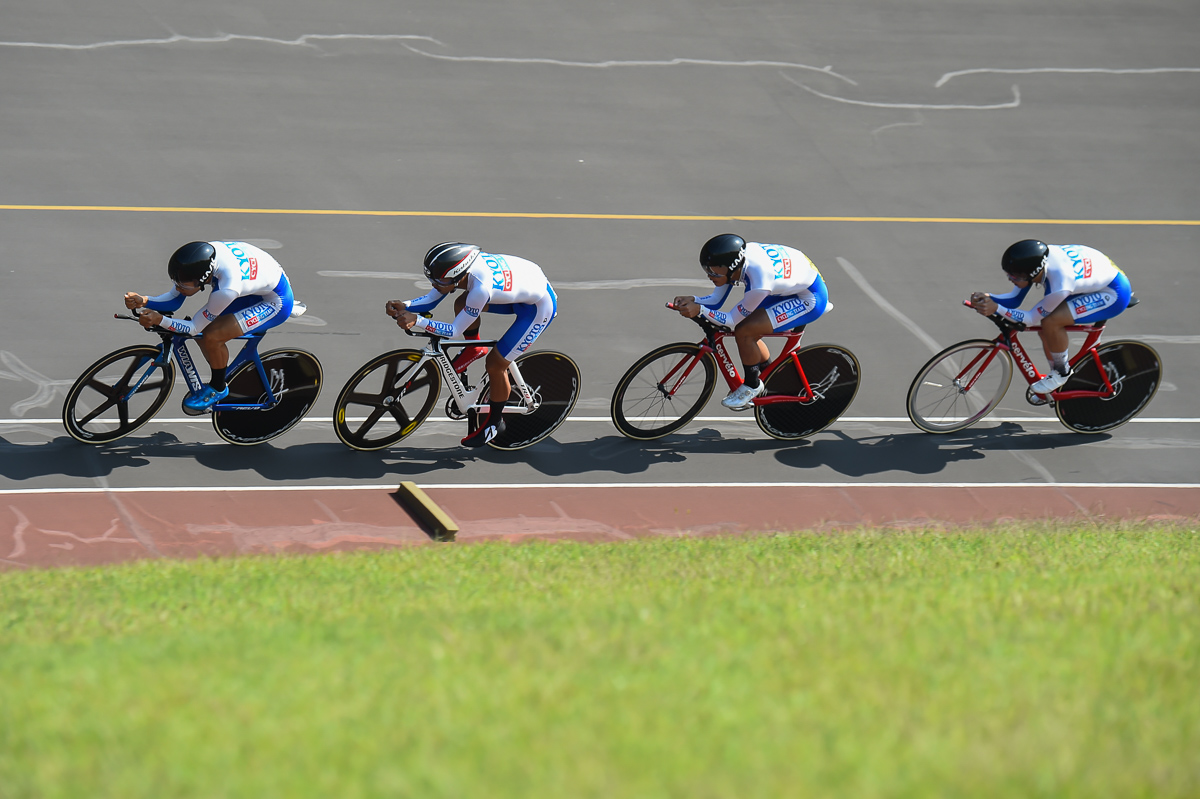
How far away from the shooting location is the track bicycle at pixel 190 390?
9320 mm

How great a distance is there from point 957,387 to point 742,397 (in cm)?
229

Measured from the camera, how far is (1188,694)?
478cm

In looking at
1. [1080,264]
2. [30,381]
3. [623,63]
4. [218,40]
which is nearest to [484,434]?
[30,381]

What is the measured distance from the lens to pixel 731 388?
10.2 metres

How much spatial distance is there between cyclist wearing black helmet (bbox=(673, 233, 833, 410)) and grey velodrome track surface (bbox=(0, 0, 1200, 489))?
0.99 metres

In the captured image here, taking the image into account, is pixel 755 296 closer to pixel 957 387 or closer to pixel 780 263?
pixel 780 263

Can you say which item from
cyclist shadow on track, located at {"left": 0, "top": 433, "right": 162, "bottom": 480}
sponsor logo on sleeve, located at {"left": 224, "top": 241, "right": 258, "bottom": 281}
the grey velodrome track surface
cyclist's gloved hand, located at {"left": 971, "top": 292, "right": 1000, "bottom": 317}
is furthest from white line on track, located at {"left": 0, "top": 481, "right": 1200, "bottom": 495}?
sponsor logo on sleeve, located at {"left": 224, "top": 241, "right": 258, "bottom": 281}

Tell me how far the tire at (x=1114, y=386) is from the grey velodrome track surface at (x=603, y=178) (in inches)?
8.4

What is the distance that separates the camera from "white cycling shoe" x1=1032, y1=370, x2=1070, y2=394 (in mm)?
10461

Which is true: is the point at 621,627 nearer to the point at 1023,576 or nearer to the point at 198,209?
the point at 1023,576

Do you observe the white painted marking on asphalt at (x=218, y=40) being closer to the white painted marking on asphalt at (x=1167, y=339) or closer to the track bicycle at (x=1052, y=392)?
the track bicycle at (x=1052, y=392)

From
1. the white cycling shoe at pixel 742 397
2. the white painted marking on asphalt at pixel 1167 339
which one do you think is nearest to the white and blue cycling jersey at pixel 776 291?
the white cycling shoe at pixel 742 397

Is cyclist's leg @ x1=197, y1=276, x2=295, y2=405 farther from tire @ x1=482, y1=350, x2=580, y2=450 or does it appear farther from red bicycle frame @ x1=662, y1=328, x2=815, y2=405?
red bicycle frame @ x1=662, y1=328, x2=815, y2=405

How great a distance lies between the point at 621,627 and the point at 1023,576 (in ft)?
9.75
